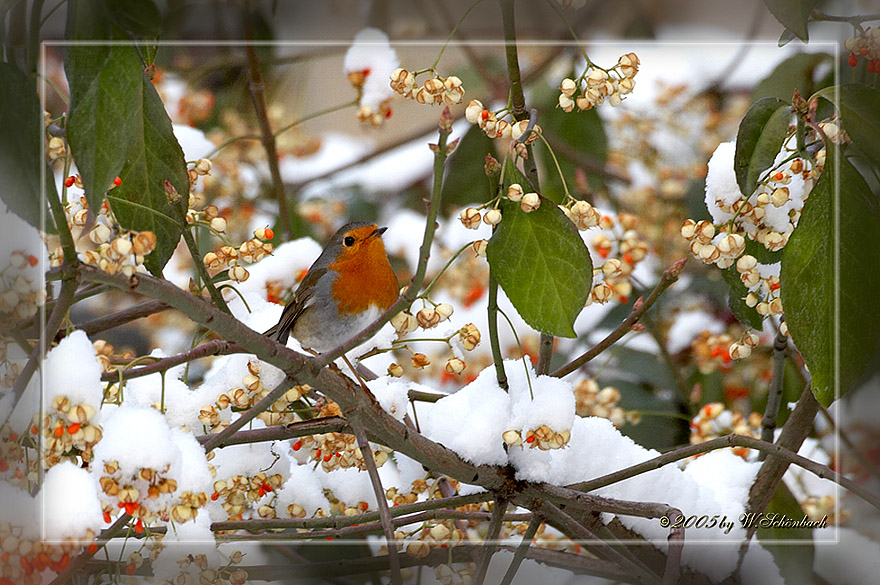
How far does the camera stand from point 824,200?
1.65 ft

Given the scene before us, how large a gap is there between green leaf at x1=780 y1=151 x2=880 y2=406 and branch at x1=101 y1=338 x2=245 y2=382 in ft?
1.07

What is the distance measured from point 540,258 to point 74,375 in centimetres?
26

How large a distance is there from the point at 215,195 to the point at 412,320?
0.55 meters

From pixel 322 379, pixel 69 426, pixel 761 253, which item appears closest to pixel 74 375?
pixel 69 426

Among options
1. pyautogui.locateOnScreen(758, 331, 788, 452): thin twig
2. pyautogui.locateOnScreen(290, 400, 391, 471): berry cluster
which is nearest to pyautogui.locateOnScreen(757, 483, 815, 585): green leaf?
pyautogui.locateOnScreen(758, 331, 788, 452): thin twig

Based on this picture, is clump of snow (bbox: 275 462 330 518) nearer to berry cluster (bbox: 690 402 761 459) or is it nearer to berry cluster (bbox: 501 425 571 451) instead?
berry cluster (bbox: 501 425 571 451)

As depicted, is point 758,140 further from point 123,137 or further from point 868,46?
point 123,137

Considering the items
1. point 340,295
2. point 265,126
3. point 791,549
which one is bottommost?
point 791,549

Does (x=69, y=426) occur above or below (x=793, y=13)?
below

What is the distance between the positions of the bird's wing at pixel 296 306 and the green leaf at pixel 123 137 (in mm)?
140

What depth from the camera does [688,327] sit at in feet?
3.41

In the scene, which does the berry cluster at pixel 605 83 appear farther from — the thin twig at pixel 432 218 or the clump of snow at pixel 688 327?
the clump of snow at pixel 688 327

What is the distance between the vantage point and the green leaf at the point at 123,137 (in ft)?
1.45

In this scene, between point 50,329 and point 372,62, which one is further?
point 372,62
